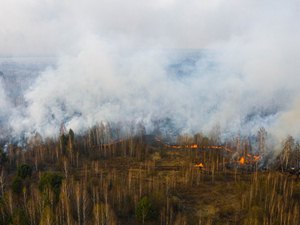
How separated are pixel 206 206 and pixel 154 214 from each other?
1651cm

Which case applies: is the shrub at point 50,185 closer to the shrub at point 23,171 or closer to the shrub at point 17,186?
the shrub at point 17,186

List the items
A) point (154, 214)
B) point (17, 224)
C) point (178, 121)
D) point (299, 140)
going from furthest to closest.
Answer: point (178, 121) → point (299, 140) → point (154, 214) → point (17, 224)

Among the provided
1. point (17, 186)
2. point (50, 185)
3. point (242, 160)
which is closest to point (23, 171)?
point (17, 186)

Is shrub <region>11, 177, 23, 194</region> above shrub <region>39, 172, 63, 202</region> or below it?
below

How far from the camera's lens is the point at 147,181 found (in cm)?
7506

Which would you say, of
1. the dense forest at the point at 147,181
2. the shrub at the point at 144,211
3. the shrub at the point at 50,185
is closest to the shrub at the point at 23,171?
the dense forest at the point at 147,181

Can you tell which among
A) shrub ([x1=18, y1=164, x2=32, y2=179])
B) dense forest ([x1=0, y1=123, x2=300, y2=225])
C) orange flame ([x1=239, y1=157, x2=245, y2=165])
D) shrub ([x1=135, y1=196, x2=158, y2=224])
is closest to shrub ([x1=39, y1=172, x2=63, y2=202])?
dense forest ([x1=0, y1=123, x2=300, y2=225])

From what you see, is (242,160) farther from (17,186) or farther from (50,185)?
(17,186)

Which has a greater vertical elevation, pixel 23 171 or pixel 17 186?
pixel 23 171

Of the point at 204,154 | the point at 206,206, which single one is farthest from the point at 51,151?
the point at 206,206

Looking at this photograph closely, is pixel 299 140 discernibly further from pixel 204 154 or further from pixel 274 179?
pixel 274 179

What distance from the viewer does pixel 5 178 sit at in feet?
247

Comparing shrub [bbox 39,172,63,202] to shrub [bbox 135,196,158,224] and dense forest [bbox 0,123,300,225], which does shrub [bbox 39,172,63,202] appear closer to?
dense forest [bbox 0,123,300,225]

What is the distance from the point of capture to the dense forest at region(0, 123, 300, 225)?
50.5 m
